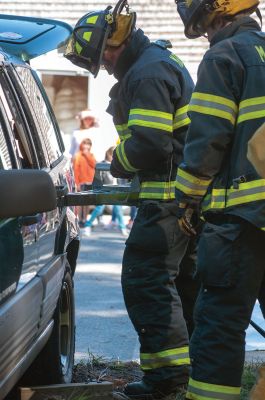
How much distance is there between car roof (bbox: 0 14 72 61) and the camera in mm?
5336

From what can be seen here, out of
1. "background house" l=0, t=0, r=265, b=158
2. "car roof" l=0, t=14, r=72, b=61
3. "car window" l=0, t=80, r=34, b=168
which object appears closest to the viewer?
"car window" l=0, t=80, r=34, b=168

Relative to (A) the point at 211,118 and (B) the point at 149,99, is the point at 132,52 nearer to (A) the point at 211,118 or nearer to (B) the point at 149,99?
(B) the point at 149,99

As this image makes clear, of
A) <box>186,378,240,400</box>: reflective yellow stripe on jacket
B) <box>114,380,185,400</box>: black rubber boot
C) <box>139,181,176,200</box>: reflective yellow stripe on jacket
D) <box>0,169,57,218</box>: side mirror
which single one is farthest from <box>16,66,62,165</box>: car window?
<box>0,169,57,218</box>: side mirror

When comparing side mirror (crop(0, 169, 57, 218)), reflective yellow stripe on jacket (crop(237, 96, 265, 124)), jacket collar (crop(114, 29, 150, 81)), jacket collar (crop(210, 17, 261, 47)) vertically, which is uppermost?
jacket collar (crop(210, 17, 261, 47))

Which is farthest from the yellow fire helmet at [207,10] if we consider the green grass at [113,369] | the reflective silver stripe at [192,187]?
the green grass at [113,369]

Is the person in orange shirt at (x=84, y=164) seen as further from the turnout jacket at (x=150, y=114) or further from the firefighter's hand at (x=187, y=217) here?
the firefighter's hand at (x=187, y=217)

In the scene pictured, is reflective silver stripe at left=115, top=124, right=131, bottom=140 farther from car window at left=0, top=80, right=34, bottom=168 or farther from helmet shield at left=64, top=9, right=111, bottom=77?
car window at left=0, top=80, right=34, bottom=168

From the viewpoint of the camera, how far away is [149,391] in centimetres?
516

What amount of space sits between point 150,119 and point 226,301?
129 cm

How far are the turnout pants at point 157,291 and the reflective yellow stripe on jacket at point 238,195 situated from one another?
0.93 m

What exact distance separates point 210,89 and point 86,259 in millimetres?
8558

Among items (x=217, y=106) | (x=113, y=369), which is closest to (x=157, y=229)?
(x=217, y=106)

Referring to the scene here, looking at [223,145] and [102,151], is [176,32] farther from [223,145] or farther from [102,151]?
[223,145]

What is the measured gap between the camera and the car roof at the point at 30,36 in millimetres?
5336
